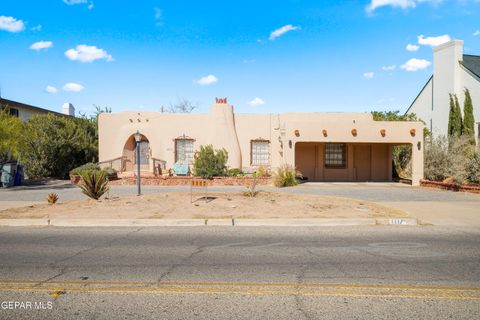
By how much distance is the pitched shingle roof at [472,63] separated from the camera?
28203mm

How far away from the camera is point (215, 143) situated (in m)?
24.6

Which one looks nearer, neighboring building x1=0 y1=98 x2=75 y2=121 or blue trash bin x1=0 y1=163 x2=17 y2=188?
blue trash bin x1=0 y1=163 x2=17 y2=188

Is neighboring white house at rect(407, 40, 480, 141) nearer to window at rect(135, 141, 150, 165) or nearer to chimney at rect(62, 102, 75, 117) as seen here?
window at rect(135, 141, 150, 165)

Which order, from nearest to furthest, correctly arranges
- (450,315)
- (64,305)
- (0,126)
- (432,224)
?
(450,315) < (64,305) < (432,224) < (0,126)

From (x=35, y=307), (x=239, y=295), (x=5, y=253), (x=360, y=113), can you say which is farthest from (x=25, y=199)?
(x=360, y=113)

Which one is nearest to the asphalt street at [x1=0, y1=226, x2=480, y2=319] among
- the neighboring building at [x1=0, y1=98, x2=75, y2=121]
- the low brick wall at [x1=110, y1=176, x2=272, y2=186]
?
the low brick wall at [x1=110, y1=176, x2=272, y2=186]

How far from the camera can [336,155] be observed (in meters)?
24.6

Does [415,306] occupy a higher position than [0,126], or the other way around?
[0,126]

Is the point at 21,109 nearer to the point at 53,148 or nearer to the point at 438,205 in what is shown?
the point at 53,148

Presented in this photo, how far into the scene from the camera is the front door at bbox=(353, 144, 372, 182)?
24641 millimetres

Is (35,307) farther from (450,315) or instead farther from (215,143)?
(215,143)

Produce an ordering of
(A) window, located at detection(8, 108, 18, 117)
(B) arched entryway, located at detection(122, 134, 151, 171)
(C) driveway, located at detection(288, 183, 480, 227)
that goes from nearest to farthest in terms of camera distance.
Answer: (C) driveway, located at detection(288, 183, 480, 227)
(B) arched entryway, located at detection(122, 134, 151, 171)
(A) window, located at detection(8, 108, 18, 117)

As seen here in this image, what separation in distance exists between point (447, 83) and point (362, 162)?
12.5 m

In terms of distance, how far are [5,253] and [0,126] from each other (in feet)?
46.7
